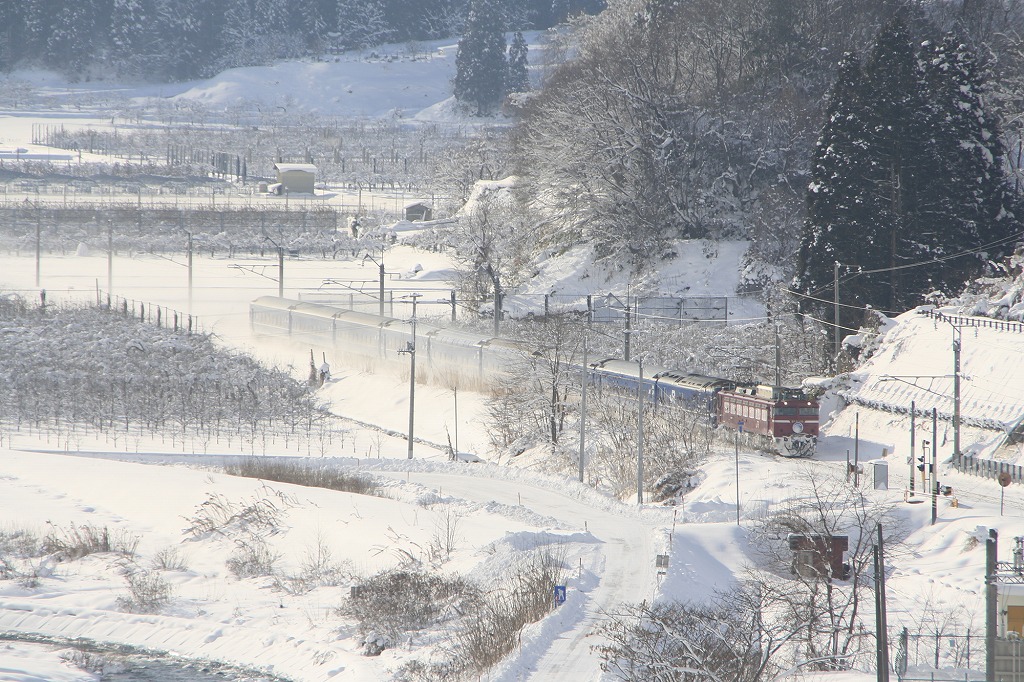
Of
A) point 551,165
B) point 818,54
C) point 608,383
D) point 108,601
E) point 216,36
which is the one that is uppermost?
A: point 216,36

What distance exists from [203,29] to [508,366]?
144515 mm

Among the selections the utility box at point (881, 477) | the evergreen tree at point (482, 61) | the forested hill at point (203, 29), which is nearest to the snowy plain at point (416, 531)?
the utility box at point (881, 477)

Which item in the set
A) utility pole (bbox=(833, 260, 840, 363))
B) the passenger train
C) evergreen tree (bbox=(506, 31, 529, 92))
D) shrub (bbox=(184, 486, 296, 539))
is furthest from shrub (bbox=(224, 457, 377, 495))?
evergreen tree (bbox=(506, 31, 529, 92))

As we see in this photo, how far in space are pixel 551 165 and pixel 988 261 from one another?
89.4 feet

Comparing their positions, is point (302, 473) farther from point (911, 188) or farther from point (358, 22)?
point (358, 22)

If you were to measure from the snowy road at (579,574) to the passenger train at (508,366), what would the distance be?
4210 millimetres

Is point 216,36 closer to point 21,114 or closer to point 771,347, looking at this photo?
point 21,114

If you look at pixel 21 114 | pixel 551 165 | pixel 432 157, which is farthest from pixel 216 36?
pixel 551 165

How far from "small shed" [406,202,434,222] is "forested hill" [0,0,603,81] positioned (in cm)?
6687

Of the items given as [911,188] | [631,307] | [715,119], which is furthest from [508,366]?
[715,119]

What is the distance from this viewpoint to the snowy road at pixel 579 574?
69.9ft

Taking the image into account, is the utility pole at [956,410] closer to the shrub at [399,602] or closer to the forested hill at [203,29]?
the shrub at [399,602]

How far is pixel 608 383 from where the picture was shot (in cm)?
4406

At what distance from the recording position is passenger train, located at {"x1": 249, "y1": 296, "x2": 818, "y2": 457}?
37.1 m
